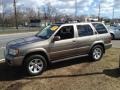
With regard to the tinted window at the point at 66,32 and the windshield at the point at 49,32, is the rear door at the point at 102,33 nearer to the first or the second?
the tinted window at the point at 66,32

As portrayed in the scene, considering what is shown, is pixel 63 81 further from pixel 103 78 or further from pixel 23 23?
pixel 23 23

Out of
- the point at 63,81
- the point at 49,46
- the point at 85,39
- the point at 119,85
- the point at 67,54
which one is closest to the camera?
the point at 119,85

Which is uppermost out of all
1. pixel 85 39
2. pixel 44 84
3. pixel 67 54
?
pixel 85 39

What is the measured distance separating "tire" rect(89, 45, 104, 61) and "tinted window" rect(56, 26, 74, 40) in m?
1.36

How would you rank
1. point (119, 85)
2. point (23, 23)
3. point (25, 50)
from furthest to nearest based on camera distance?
1. point (23, 23)
2. point (25, 50)
3. point (119, 85)

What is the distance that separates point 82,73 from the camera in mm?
7379

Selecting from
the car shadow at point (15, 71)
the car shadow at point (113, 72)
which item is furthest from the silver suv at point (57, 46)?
the car shadow at point (113, 72)

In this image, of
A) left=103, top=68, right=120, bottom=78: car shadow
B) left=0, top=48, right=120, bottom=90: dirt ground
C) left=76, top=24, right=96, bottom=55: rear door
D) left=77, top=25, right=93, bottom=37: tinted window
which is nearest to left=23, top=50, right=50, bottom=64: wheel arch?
left=0, top=48, right=120, bottom=90: dirt ground

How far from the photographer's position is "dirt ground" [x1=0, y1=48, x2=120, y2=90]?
20.0ft

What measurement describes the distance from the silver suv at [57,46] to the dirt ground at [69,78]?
45cm

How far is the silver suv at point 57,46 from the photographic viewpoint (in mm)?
7109

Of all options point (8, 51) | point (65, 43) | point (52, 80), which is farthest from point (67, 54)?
point (8, 51)

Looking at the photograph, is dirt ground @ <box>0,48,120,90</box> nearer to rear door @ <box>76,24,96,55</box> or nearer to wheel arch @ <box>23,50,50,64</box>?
wheel arch @ <box>23,50,50,64</box>

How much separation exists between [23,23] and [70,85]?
95745 mm
